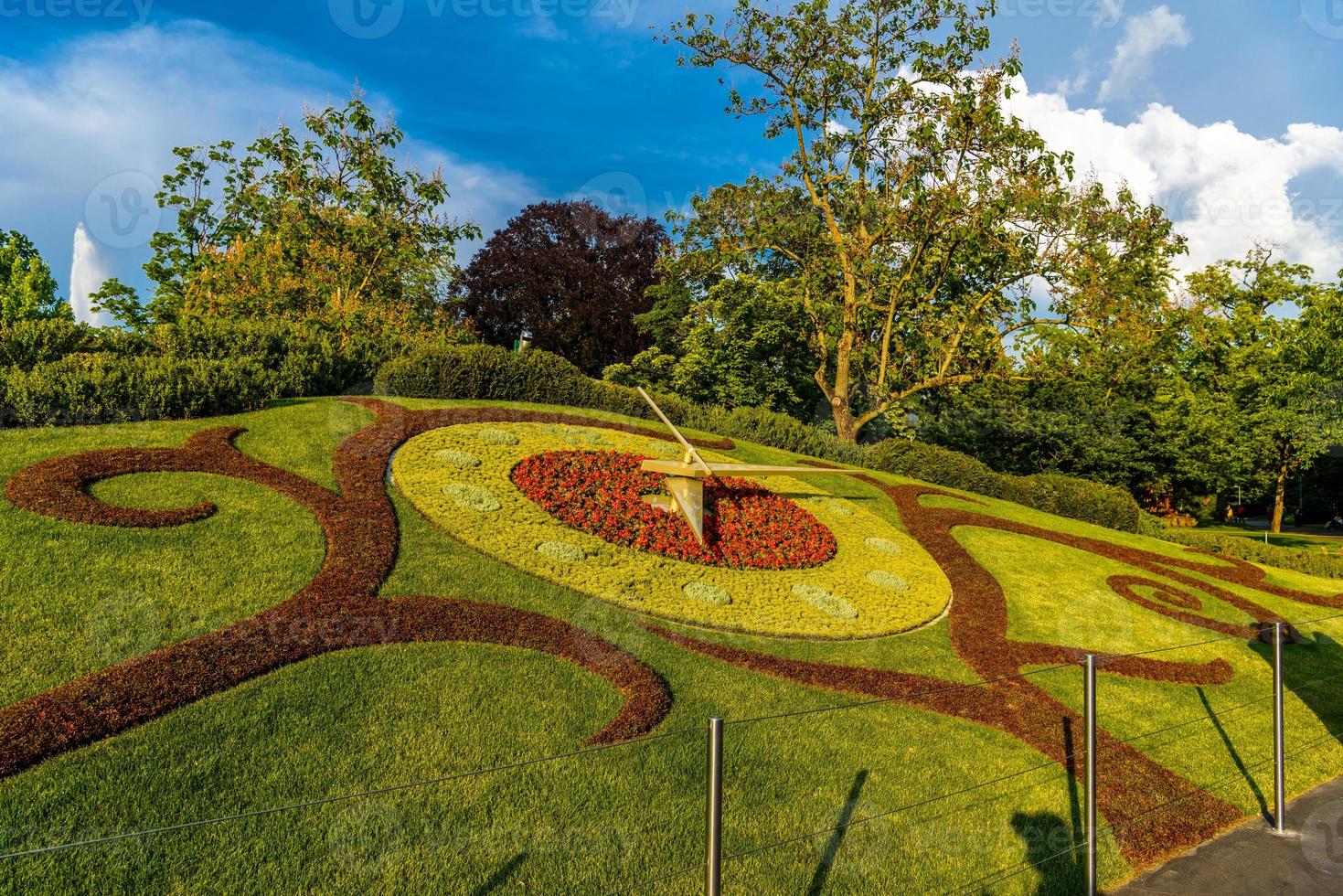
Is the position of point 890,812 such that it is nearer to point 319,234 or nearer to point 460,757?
point 460,757

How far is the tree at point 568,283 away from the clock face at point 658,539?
2491 cm

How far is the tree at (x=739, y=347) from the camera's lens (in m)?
29.4

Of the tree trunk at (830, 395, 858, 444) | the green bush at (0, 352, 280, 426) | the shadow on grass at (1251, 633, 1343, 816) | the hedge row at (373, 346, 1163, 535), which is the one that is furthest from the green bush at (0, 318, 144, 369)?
the tree trunk at (830, 395, 858, 444)

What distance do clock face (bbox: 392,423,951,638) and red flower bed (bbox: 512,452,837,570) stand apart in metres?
0.03

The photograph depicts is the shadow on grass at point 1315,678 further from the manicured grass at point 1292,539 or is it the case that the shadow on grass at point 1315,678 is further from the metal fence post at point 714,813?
the manicured grass at point 1292,539

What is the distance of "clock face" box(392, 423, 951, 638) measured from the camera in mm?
9164

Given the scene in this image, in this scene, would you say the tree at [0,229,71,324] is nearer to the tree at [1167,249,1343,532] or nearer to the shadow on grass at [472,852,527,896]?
the shadow on grass at [472,852,527,896]

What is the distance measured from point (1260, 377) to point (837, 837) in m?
36.3

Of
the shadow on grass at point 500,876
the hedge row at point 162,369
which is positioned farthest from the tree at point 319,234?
the shadow on grass at point 500,876

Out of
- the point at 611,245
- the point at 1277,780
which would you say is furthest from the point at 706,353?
the point at 1277,780

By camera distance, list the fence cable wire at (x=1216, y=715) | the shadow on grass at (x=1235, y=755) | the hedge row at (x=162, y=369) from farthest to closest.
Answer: the hedge row at (x=162, y=369), the fence cable wire at (x=1216, y=715), the shadow on grass at (x=1235, y=755)

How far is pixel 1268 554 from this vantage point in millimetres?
18984

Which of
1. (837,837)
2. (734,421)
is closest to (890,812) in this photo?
(837,837)

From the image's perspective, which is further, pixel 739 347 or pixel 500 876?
pixel 739 347
